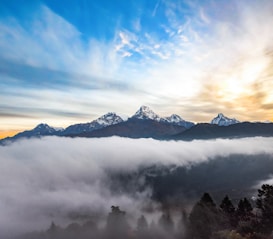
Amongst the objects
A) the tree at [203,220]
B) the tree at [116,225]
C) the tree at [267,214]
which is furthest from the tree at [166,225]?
the tree at [267,214]

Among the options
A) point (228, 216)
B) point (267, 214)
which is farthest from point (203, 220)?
point (267, 214)

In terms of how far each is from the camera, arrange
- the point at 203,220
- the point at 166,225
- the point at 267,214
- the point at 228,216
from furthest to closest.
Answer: the point at 166,225
the point at 228,216
the point at 203,220
the point at 267,214

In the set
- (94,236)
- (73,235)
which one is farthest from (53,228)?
(94,236)

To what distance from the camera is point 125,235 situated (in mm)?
157000

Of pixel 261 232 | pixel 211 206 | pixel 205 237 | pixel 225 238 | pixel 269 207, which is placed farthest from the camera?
pixel 211 206

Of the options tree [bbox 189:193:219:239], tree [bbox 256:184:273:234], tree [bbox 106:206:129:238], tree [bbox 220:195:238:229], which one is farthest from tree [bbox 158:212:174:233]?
tree [bbox 256:184:273:234]

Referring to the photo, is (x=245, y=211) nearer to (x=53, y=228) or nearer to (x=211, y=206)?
(x=211, y=206)

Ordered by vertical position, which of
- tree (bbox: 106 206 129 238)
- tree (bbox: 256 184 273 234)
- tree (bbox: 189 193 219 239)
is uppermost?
tree (bbox: 256 184 273 234)

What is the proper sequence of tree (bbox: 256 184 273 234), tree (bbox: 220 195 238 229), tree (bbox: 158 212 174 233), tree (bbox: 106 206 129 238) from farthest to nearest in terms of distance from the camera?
tree (bbox: 106 206 129 238) < tree (bbox: 158 212 174 233) < tree (bbox: 220 195 238 229) < tree (bbox: 256 184 273 234)

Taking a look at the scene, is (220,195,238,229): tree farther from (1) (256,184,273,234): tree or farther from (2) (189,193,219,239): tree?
(1) (256,184,273,234): tree

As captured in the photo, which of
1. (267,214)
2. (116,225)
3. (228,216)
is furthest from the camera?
(116,225)

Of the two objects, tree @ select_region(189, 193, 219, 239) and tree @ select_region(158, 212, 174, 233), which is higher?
tree @ select_region(189, 193, 219, 239)

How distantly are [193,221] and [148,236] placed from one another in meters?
71.7

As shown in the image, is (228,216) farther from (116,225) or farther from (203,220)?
(116,225)
